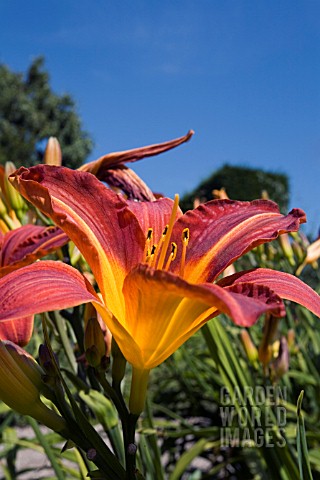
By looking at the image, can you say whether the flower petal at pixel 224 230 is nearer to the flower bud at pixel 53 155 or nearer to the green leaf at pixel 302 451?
the green leaf at pixel 302 451

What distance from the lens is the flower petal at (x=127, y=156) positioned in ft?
2.34

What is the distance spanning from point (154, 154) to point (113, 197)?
0.22 metres

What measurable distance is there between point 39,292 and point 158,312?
10 centimetres

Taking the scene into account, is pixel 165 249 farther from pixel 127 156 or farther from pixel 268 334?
pixel 268 334

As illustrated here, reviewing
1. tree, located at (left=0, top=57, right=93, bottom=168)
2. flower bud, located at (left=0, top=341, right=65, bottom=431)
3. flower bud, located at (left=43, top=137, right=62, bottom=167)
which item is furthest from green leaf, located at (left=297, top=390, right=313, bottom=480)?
tree, located at (left=0, top=57, right=93, bottom=168)

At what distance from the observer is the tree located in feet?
57.2

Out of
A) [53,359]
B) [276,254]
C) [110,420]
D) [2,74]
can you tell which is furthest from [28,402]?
[2,74]

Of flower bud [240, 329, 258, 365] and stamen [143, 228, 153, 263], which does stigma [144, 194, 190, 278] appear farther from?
flower bud [240, 329, 258, 365]

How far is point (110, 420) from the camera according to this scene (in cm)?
61

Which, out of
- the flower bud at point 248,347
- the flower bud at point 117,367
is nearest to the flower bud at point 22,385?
the flower bud at point 117,367

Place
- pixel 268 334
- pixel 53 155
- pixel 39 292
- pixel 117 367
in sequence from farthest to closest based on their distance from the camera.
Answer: pixel 268 334 → pixel 53 155 → pixel 117 367 → pixel 39 292

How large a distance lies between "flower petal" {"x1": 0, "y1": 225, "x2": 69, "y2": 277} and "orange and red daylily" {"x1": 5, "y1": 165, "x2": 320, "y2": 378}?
0.11m

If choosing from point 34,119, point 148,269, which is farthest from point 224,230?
point 34,119

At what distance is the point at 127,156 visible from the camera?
0.72 metres
